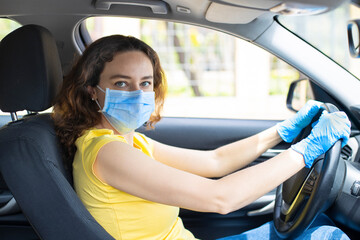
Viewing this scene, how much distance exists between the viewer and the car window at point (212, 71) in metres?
8.24

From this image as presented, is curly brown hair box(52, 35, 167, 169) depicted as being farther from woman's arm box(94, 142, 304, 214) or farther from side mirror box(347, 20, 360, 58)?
side mirror box(347, 20, 360, 58)

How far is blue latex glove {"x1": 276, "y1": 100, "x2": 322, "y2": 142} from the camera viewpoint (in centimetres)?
193

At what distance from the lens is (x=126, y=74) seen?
5.93 feet

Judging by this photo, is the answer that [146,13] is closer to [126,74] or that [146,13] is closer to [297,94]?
[126,74]

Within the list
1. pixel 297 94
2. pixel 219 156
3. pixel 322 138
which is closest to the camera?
pixel 322 138

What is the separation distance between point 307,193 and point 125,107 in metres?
0.73

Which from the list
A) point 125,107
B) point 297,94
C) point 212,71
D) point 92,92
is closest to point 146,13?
point 92,92

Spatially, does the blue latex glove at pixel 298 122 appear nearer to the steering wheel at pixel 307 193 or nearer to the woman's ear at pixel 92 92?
the steering wheel at pixel 307 193

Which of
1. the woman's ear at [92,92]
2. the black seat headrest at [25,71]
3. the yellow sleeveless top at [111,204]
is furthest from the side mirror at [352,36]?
the black seat headrest at [25,71]

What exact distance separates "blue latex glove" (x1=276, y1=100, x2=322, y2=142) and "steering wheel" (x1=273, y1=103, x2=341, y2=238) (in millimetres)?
26

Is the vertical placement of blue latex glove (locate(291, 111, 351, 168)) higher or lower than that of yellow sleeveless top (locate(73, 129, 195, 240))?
higher

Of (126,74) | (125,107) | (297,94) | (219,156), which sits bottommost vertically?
(219,156)

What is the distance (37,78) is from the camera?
68.1 inches

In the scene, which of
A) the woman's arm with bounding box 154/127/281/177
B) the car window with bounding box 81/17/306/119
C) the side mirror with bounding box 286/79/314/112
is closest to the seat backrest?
the woman's arm with bounding box 154/127/281/177
